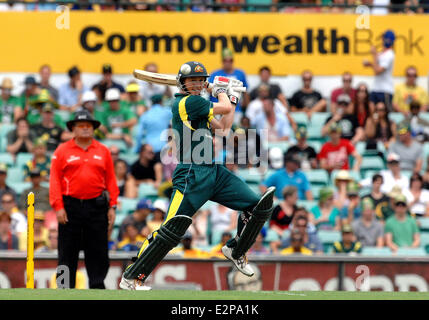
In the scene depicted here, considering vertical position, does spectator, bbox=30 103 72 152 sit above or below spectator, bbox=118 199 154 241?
above

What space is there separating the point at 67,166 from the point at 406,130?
23.3 feet

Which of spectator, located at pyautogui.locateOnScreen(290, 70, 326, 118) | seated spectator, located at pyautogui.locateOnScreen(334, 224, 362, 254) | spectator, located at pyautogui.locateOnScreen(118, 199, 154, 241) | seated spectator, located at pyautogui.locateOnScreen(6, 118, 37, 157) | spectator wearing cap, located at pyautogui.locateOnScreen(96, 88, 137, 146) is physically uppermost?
spectator, located at pyautogui.locateOnScreen(290, 70, 326, 118)

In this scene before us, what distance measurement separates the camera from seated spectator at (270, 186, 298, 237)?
14617 mm

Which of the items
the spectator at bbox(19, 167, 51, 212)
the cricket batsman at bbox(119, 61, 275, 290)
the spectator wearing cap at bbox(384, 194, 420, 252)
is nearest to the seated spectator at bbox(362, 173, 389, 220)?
the spectator wearing cap at bbox(384, 194, 420, 252)

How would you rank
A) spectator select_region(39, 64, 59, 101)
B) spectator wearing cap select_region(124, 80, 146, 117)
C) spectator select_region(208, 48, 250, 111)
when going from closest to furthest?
1. spectator select_region(208, 48, 250, 111)
2. spectator wearing cap select_region(124, 80, 146, 117)
3. spectator select_region(39, 64, 59, 101)

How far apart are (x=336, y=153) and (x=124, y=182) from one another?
323 cm

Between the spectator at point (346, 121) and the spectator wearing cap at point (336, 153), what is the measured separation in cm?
41

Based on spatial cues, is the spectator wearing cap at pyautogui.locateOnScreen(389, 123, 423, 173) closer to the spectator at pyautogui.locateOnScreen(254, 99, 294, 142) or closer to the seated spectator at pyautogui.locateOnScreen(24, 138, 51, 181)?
the spectator at pyautogui.locateOnScreen(254, 99, 294, 142)

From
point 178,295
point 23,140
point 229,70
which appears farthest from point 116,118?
Answer: point 178,295

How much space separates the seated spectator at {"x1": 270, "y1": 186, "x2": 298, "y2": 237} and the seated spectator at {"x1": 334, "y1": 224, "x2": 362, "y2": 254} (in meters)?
0.84

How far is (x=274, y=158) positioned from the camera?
52.5 feet

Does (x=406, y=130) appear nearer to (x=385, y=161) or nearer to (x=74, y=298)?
(x=385, y=161)

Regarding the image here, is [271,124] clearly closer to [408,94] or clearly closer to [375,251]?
[408,94]

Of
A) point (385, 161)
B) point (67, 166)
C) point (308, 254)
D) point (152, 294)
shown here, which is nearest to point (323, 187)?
point (385, 161)
